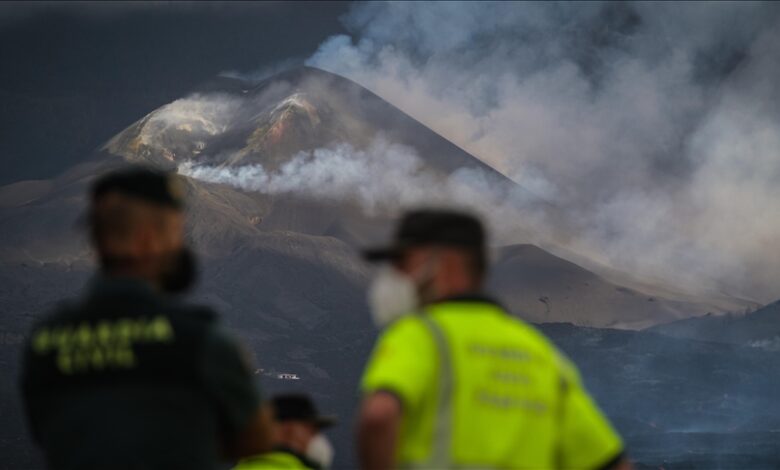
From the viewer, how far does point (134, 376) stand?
3.62 metres

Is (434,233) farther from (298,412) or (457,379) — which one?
(298,412)

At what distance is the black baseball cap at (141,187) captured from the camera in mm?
3939

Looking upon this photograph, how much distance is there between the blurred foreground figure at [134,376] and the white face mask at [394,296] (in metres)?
0.59

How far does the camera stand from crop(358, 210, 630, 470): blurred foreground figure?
12.5ft

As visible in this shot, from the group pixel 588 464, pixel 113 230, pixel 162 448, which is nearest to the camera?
pixel 162 448

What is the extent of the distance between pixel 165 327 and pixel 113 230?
400 mm

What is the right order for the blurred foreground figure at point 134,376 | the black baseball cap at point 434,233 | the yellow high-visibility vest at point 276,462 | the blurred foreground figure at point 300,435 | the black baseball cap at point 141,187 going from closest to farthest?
1. the blurred foreground figure at point 134,376
2. the black baseball cap at point 141,187
3. the black baseball cap at point 434,233
4. the yellow high-visibility vest at point 276,462
5. the blurred foreground figure at point 300,435

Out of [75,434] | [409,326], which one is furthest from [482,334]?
[75,434]

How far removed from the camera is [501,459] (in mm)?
3945

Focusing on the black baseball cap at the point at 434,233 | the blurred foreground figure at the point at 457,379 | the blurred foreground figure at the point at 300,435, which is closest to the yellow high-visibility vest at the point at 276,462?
the blurred foreground figure at the point at 300,435

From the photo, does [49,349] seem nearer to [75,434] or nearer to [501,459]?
[75,434]

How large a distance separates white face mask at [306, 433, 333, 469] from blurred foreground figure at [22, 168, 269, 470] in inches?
81.0

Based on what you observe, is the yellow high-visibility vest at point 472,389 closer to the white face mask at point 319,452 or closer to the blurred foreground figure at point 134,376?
the blurred foreground figure at point 134,376

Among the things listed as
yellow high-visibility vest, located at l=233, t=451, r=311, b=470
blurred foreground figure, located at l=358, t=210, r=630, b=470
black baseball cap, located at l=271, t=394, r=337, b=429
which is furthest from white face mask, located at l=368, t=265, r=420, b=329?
black baseball cap, located at l=271, t=394, r=337, b=429
